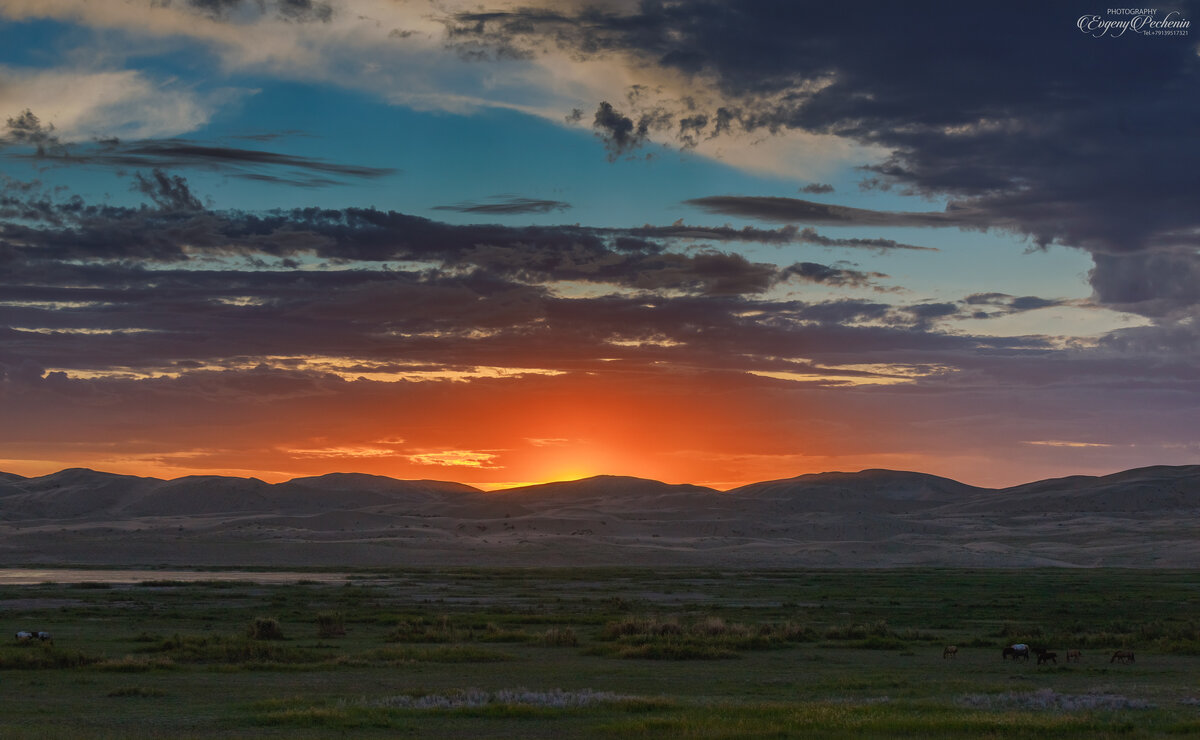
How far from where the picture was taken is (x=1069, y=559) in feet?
354

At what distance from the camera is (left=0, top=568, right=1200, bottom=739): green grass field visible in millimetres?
19281

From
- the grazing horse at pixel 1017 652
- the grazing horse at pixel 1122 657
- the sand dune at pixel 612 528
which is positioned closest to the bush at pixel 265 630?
the grazing horse at pixel 1017 652

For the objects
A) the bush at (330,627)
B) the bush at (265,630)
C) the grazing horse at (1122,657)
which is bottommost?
the grazing horse at (1122,657)

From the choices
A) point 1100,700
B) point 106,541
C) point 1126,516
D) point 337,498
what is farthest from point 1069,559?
point 337,498

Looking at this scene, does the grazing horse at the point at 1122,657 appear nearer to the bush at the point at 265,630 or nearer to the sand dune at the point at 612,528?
the bush at the point at 265,630

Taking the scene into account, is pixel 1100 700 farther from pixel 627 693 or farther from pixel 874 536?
pixel 874 536

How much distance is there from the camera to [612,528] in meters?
145

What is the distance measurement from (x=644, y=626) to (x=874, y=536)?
107 m

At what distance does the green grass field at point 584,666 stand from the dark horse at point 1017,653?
16.4 inches

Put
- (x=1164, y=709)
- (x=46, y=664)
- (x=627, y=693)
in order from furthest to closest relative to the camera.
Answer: (x=46, y=664)
(x=627, y=693)
(x=1164, y=709)

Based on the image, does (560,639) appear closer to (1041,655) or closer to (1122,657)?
(1041,655)

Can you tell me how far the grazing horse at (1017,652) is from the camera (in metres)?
30.8

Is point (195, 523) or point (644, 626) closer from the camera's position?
point (644, 626)

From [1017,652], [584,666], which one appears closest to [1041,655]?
[1017,652]
